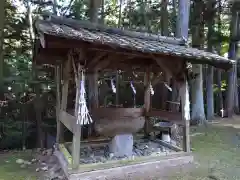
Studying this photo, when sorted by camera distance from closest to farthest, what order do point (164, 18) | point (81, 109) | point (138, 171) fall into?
point (81, 109) → point (138, 171) → point (164, 18)

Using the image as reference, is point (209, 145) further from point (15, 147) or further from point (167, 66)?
point (15, 147)

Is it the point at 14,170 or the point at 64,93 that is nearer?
the point at 14,170

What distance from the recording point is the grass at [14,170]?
3635 millimetres

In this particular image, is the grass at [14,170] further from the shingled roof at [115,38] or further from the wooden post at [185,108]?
the wooden post at [185,108]

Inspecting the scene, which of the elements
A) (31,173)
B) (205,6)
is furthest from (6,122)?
(205,6)

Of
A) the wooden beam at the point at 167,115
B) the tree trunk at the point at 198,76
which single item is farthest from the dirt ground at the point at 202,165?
the tree trunk at the point at 198,76

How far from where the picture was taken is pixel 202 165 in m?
4.29

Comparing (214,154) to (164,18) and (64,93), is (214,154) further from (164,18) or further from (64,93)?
(164,18)

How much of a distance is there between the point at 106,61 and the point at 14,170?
258cm

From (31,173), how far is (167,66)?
309cm

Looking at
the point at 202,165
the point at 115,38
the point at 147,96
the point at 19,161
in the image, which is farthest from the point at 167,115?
the point at 19,161

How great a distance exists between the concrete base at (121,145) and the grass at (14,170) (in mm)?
1495

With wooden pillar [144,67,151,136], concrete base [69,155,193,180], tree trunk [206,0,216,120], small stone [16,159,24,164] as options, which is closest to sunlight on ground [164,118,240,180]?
concrete base [69,155,193,180]

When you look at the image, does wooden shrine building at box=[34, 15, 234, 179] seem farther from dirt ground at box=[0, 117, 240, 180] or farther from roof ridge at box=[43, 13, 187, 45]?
dirt ground at box=[0, 117, 240, 180]
